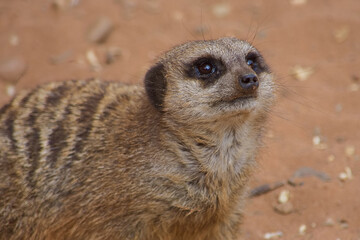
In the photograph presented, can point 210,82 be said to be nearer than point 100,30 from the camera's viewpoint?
Yes

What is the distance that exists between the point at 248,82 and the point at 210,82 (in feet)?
0.69

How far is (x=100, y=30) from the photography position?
5566 millimetres

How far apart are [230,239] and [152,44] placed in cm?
257

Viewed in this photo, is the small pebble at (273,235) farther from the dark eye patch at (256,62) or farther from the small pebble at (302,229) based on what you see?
the dark eye patch at (256,62)

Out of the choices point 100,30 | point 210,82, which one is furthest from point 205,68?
point 100,30

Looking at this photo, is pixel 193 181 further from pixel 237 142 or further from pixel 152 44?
pixel 152 44

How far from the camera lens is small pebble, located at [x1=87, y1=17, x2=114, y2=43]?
5.55 meters

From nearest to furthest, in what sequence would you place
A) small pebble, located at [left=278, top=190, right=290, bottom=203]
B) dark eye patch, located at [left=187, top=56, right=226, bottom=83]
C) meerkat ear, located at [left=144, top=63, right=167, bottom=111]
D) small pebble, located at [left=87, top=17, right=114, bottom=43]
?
dark eye patch, located at [left=187, top=56, right=226, bottom=83] < meerkat ear, located at [left=144, top=63, right=167, bottom=111] < small pebble, located at [left=278, top=190, right=290, bottom=203] < small pebble, located at [left=87, top=17, right=114, bottom=43]

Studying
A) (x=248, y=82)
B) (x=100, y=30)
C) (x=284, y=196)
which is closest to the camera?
(x=248, y=82)

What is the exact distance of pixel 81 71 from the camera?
5328 mm

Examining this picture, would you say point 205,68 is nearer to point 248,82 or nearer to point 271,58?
point 248,82

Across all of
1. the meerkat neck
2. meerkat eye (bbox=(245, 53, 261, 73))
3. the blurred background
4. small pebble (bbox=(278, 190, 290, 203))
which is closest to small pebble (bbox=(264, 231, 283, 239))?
the blurred background

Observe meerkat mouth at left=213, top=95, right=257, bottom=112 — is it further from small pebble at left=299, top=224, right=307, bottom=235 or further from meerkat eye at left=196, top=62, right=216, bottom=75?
small pebble at left=299, top=224, right=307, bottom=235

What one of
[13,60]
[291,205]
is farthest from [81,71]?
[291,205]
